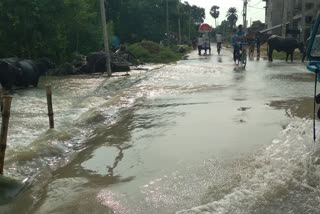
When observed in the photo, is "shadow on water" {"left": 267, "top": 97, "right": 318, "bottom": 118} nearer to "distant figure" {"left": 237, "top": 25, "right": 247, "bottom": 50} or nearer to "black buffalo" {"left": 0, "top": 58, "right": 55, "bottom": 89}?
"black buffalo" {"left": 0, "top": 58, "right": 55, "bottom": 89}

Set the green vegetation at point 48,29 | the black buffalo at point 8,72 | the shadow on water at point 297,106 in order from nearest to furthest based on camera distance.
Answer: the shadow on water at point 297,106 → the black buffalo at point 8,72 → the green vegetation at point 48,29

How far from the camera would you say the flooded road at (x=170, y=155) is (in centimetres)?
358

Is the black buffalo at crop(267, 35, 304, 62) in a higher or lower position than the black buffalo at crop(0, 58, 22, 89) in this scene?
higher

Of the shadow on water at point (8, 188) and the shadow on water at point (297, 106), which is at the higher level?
the shadow on water at point (297, 106)

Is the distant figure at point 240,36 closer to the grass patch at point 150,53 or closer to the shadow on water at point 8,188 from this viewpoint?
→ the grass patch at point 150,53

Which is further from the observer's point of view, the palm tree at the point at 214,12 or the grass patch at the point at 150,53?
the palm tree at the point at 214,12

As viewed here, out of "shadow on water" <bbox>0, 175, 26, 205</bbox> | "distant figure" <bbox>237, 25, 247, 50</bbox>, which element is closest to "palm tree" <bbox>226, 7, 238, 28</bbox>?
"distant figure" <bbox>237, 25, 247, 50</bbox>

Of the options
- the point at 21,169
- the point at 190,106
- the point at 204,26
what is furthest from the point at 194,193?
the point at 204,26

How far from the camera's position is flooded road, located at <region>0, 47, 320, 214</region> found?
3582 millimetres

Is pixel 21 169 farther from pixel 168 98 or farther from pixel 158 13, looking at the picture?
pixel 158 13

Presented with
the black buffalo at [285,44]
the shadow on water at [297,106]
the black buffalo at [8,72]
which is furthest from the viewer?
the black buffalo at [285,44]

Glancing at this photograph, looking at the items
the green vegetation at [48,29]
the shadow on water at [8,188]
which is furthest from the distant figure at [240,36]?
the shadow on water at [8,188]

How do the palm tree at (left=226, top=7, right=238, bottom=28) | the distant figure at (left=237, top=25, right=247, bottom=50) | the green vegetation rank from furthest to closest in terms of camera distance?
the palm tree at (left=226, top=7, right=238, bottom=28) < the distant figure at (left=237, top=25, right=247, bottom=50) < the green vegetation

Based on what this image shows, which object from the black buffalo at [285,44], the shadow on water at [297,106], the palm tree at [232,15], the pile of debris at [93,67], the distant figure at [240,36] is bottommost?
the shadow on water at [297,106]
